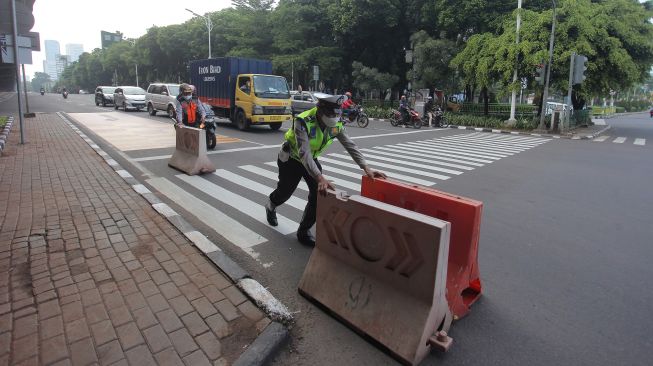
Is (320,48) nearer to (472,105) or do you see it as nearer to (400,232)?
(472,105)

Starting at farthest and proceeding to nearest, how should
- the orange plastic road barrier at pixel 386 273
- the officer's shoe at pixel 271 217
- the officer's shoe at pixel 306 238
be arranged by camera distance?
the officer's shoe at pixel 271 217 → the officer's shoe at pixel 306 238 → the orange plastic road barrier at pixel 386 273

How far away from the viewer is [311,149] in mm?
4020

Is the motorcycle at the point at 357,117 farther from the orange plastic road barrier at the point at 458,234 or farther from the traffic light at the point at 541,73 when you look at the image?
the orange plastic road barrier at the point at 458,234

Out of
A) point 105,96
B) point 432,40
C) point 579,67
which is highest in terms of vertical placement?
point 432,40

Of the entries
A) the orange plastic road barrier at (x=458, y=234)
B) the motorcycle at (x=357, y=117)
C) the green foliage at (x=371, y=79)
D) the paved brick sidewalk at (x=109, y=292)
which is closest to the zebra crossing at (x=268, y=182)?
the paved brick sidewalk at (x=109, y=292)

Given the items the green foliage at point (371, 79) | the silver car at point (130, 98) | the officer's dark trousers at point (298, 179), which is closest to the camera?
the officer's dark trousers at point (298, 179)

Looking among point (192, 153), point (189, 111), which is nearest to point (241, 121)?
point (189, 111)

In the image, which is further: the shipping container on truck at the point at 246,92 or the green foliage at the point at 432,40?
the green foliage at the point at 432,40

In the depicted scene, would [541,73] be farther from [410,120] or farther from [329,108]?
[329,108]

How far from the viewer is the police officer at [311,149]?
3680mm

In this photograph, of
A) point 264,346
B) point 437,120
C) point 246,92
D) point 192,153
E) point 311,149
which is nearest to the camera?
point 264,346

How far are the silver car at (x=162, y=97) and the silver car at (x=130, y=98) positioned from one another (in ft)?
10.1

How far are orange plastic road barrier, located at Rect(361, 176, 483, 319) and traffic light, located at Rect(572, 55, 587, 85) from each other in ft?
54.9

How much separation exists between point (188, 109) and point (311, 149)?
5816 millimetres
